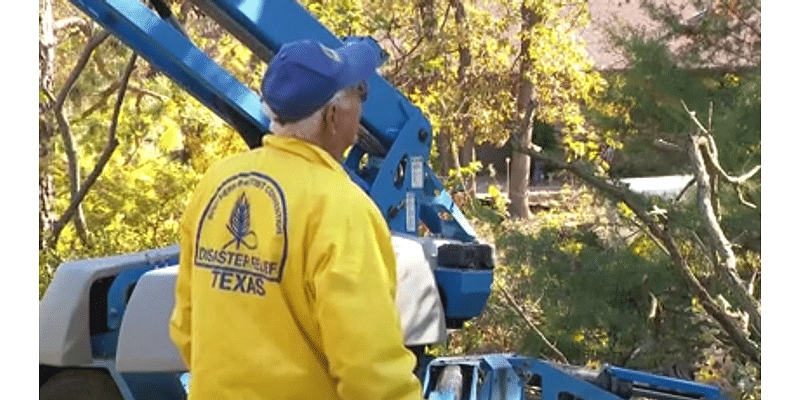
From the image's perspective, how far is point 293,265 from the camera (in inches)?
94.7

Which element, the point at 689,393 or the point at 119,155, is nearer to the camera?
the point at 689,393

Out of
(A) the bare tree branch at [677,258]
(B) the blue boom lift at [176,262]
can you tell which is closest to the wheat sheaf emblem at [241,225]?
(B) the blue boom lift at [176,262]

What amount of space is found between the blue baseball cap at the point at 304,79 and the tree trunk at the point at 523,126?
8075 mm

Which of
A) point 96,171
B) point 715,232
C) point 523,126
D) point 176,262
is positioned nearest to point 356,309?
point 176,262

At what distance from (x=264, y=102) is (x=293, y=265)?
359 millimetres

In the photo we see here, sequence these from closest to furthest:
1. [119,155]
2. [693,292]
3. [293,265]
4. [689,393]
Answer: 1. [293,265]
2. [689,393]
3. [693,292]
4. [119,155]

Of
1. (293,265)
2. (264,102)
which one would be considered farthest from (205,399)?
(264,102)

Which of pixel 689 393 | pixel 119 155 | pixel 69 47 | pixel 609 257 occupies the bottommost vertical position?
pixel 689 393

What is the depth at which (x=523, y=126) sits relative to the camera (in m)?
11.8

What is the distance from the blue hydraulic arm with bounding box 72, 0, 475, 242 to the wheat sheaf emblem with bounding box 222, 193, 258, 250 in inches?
91.4

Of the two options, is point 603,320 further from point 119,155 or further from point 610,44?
point 119,155

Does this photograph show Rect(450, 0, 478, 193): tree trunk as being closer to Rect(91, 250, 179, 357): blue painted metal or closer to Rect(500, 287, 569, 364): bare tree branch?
Rect(500, 287, 569, 364): bare tree branch

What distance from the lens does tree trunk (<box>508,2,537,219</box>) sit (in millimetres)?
12005

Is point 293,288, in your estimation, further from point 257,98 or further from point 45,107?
point 45,107
